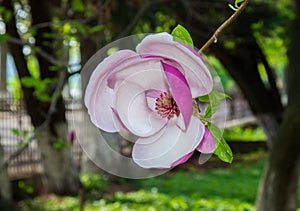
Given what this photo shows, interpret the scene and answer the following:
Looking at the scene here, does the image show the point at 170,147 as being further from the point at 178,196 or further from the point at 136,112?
the point at 178,196

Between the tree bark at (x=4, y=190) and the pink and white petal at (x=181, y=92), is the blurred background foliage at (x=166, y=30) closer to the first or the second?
the tree bark at (x=4, y=190)

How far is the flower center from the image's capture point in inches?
22.7

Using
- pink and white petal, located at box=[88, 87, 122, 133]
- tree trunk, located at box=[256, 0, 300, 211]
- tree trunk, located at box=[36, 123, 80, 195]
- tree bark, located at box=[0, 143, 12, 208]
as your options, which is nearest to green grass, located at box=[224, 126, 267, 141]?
tree trunk, located at box=[36, 123, 80, 195]

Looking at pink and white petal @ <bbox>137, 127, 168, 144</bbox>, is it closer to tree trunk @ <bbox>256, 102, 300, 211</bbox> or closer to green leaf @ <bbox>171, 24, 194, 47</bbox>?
green leaf @ <bbox>171, 24, 194, 47</bbox>

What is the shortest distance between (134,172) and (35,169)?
793 centimetres

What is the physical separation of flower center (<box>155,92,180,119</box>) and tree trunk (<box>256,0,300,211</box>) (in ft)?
10.5

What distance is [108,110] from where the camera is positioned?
1.98 ft

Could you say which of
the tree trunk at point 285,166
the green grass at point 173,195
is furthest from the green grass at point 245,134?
the tree trunk at point 285,166

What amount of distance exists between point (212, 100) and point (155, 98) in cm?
7

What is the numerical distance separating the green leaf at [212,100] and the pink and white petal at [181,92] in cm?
3

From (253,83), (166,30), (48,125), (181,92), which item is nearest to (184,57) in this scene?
(181,92)

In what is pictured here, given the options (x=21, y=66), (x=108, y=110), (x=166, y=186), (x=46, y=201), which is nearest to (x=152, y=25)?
(x=21, y=66)

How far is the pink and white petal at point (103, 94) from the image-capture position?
0.56 m

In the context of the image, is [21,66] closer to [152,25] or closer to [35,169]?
[152,25]
